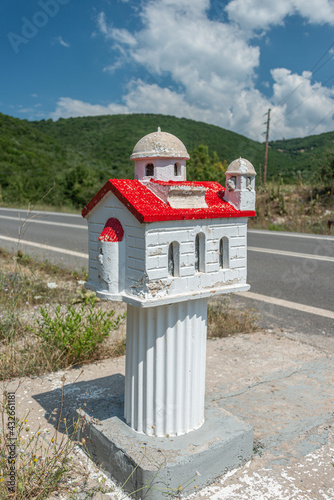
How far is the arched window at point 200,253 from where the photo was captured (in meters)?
2.29

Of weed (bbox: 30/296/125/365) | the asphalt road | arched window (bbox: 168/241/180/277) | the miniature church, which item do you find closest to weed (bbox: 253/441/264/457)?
the miniature church

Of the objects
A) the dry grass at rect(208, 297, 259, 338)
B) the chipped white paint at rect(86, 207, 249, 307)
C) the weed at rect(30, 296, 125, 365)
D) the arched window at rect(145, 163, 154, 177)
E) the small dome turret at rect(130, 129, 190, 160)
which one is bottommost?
the dry grass at rect(208, 297, 259, 338)

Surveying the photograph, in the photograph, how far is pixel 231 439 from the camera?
7.59 ft

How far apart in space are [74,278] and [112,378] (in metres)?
3.30

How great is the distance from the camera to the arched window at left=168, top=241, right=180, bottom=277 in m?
2.17

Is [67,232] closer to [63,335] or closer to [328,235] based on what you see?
[328,235]

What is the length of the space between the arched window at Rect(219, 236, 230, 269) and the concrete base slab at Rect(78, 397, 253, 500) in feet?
3.08

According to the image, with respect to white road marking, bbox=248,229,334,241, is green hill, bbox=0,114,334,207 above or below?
above

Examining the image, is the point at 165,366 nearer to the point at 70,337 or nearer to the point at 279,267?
the point at 70,337

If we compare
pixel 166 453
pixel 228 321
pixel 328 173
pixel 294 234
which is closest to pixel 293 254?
pixel 294 234

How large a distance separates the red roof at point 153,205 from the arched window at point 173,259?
0.16 meters

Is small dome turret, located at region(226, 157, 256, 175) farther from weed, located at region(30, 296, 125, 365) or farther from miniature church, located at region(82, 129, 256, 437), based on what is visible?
weed, located at region(30, 296, 125, 365)

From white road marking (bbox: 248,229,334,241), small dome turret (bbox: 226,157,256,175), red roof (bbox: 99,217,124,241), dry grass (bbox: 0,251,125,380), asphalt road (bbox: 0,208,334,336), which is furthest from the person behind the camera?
white road marking (bbox: 248,229,334,241)

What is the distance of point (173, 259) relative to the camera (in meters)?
2.18
